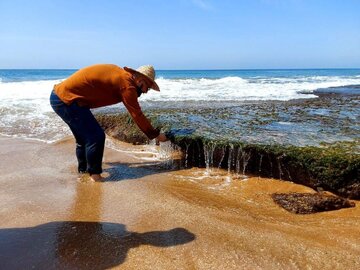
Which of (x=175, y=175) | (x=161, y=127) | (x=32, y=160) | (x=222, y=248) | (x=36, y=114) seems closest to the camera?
(x=222, y=248)

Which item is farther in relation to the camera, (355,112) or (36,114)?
(36,114)

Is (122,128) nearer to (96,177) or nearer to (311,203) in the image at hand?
(96,177)

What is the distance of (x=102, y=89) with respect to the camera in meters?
4.00

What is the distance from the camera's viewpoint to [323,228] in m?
2.98

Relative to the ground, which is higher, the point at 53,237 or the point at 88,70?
the point at 88,70

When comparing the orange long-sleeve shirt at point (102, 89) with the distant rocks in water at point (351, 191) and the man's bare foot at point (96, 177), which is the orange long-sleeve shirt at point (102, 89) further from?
the distant rocks in water at point (351, 191)

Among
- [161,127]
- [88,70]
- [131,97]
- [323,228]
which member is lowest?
[323,228]

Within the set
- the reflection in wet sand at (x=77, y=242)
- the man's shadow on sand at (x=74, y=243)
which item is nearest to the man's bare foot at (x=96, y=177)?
the reflection in wet sand at (x=77, y=242)

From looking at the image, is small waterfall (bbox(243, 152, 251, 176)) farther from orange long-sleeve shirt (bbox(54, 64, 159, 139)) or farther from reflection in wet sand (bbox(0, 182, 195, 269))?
reflection in wet sand (bbox(0, 182, 195, 269))

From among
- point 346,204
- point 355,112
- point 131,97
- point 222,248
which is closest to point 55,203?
point 131,97

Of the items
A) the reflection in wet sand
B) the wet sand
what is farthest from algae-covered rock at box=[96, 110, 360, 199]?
the reflection in wet sand

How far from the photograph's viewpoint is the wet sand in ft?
8.05

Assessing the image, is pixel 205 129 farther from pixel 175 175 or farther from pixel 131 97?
pixel 131 97

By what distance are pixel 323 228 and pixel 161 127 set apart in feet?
9.46
